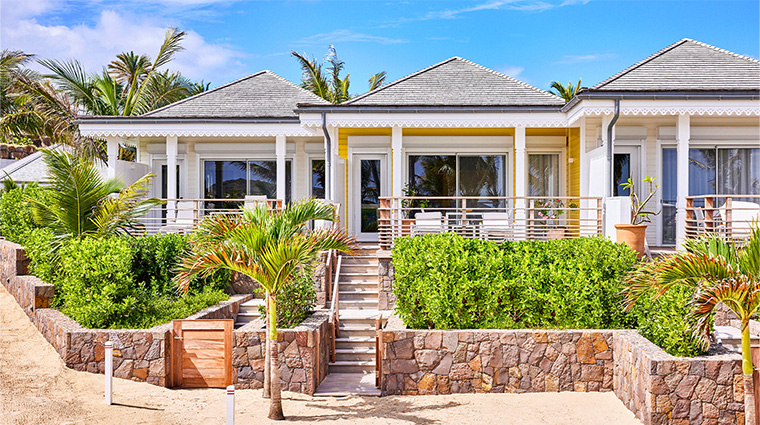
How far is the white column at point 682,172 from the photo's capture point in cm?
1224

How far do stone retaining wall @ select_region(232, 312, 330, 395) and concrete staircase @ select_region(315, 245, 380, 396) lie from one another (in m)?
0.32

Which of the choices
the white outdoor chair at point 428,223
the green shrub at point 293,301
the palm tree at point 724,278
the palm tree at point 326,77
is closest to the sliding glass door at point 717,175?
the white outdoor chair at point 428,223

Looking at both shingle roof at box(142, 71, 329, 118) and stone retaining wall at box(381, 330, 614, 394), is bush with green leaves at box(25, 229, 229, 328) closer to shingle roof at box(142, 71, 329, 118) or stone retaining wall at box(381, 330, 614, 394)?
stone retaining wall at box(381, 330, 614, 394)

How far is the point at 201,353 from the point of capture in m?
8.88

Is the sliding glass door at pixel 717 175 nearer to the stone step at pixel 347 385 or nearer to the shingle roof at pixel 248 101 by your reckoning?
the stone step at pixel 347 385

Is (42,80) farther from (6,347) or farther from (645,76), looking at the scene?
(645,76)

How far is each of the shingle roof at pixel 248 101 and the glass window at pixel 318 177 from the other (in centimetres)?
157

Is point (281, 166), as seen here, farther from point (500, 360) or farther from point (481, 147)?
point (500, 360)

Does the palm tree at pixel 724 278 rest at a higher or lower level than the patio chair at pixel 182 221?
lower

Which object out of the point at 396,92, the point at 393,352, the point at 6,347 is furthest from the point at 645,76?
the point at 6,347

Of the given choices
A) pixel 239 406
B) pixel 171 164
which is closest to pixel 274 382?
pixel 239 406

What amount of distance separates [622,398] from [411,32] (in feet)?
86.3

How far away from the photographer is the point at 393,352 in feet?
27.5

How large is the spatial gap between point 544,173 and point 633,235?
5095mm
